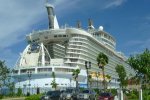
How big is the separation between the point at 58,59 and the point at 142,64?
65.3 metres

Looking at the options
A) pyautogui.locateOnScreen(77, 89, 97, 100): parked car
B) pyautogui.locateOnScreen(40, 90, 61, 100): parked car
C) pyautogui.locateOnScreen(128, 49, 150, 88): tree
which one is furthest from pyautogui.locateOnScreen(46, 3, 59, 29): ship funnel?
pyautogui.locateOnScreen(40, 90, 61, 100): parked car

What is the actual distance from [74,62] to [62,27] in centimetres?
2010

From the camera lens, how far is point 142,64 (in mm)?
65750

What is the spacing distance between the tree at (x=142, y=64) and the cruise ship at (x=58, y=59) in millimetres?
48140

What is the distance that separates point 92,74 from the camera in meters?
128

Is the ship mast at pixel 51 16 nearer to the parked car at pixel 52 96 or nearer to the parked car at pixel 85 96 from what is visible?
the parked car at pixel 85 96

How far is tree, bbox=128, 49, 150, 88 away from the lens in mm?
64812

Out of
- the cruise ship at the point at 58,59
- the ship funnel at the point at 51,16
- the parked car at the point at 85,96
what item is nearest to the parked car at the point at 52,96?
the parked car at the point at 85,96

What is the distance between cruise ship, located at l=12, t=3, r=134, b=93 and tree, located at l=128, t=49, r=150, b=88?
158 feet

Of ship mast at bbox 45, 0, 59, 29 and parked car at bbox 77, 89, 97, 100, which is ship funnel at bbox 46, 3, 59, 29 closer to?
ship mast at bbox 45, 0, 59, 29

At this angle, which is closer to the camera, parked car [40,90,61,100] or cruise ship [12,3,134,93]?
parked car [40,90,61,100]

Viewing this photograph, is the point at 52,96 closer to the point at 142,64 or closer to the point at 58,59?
the point at 142,64

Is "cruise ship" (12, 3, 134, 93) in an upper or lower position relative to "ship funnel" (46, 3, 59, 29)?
lower

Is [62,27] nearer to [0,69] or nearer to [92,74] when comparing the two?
[92,74]
